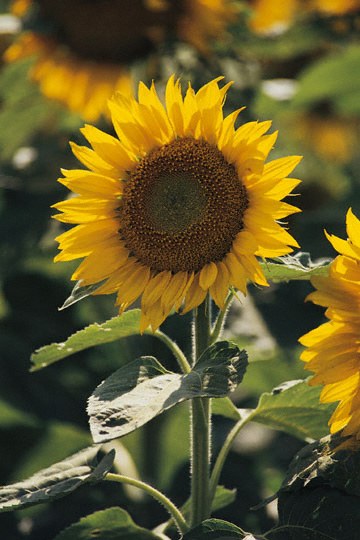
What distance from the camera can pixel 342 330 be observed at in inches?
43.6

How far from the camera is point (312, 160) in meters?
3.10

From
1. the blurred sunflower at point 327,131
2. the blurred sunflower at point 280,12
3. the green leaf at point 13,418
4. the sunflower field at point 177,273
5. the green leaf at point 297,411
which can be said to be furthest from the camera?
the blurred sunflower at point 327,131

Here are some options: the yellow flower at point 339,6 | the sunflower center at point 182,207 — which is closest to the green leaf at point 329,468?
the sunflower center at point 182,207

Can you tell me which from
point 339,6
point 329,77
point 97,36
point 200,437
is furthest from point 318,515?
point 339,6

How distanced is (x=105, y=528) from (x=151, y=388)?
0.29 meters

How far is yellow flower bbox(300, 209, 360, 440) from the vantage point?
3.58 feet

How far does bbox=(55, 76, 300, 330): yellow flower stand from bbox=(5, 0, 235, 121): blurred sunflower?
110 centimetres

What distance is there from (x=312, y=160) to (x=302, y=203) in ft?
1.02

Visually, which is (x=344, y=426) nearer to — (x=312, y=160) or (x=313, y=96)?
(x=313, y=96)

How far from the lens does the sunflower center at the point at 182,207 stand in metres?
1.19

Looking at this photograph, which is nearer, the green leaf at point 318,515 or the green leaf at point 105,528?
the green leaf at point 318,515

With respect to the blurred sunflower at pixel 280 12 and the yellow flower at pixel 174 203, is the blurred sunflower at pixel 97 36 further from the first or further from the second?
the yellow flower at pixel 174 203

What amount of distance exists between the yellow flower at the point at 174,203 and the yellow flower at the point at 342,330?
0.06 metres

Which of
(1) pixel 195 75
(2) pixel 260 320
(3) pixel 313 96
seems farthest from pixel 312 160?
(2) pixel 260 320
